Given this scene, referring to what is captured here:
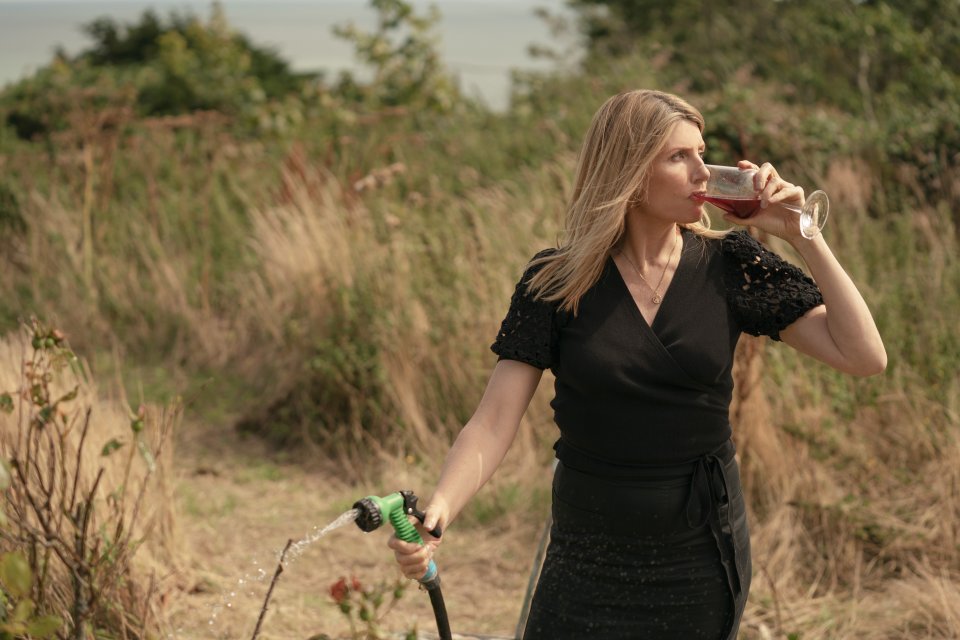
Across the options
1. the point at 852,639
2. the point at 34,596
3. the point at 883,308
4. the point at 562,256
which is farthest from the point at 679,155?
the point at 883,308

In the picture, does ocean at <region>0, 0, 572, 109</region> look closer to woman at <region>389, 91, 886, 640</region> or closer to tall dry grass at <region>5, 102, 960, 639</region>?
tall dry grass at <region>5, 102, 960, 639</region>

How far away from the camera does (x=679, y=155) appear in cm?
247

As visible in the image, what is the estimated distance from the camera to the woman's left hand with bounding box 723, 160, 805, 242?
2320 mm

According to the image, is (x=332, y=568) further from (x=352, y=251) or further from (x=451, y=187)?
(x=451, y=187)

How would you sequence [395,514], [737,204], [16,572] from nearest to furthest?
1. [16,572]
2. [395,514]
3. [737,204]

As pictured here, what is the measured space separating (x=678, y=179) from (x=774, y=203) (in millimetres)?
209

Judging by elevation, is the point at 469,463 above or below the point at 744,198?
below

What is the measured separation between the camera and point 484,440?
2488 millimetres

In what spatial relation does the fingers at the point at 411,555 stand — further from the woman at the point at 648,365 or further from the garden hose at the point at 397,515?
the woman at the point at 648,365

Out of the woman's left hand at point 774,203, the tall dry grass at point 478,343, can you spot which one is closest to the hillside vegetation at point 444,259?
the tall dry grass at point 478,343

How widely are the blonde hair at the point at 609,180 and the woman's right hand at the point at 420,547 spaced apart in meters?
0.52

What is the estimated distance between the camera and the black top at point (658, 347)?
242 cm

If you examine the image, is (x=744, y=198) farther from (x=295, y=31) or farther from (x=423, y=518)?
(x=295, y=31)

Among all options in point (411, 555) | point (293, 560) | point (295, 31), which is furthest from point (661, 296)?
point (295, 31)
